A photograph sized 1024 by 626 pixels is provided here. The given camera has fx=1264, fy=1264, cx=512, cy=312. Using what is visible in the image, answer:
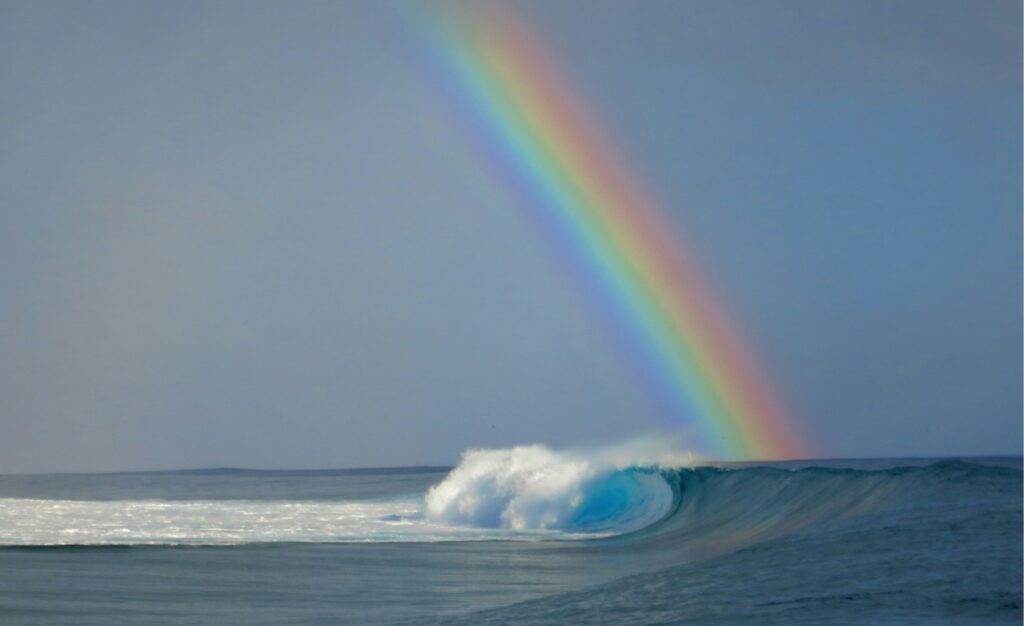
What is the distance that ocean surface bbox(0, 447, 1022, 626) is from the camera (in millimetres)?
12859

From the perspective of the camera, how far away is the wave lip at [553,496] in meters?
34.2

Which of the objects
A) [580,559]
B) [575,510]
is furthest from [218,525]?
[580,559]

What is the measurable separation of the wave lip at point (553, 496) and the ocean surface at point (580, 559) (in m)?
0.15

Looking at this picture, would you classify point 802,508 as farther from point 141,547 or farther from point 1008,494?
point 141,547

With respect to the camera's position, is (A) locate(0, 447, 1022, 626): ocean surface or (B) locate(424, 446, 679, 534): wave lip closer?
(A) locate(0, 447, 1022, 626): ocean surface

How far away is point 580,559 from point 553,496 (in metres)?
15.4

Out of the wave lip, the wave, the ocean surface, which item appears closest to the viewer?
the ocean surface

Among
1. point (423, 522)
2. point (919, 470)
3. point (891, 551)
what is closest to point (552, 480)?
point (423, 522)

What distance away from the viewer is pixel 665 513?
3325 centimetres

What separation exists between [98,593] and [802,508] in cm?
1608

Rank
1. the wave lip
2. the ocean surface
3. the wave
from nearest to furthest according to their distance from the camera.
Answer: the ocean surface, the wave, the wave lip

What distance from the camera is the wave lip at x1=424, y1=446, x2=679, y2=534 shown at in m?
34.2

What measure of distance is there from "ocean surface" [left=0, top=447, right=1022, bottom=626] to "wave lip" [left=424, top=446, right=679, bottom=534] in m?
0.15

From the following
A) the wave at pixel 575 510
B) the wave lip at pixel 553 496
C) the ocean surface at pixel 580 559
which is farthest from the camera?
the wave lip at pixel 553 496
